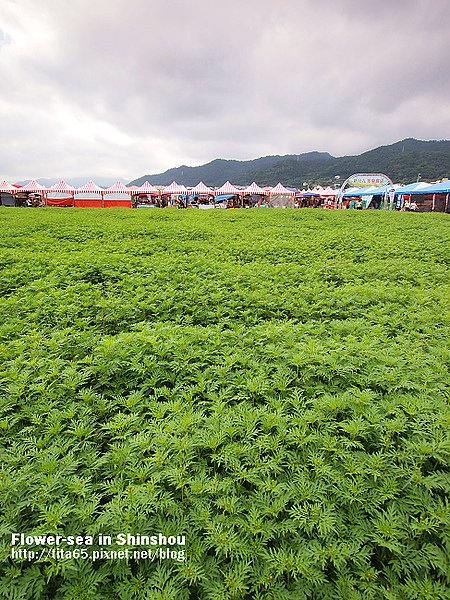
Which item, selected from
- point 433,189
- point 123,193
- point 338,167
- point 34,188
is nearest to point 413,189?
point 433,189

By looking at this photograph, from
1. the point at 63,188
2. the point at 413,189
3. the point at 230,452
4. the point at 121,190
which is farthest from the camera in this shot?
the point at 121,190

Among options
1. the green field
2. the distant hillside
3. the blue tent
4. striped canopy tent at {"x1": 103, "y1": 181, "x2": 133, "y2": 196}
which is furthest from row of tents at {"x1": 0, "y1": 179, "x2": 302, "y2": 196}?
the distant hillside

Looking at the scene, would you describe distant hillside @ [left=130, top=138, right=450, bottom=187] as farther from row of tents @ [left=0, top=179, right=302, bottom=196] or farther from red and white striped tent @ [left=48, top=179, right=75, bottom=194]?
red and white striped tent @ [left=48, top=179, right=75, bottom=194]

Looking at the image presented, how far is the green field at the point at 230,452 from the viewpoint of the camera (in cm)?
173

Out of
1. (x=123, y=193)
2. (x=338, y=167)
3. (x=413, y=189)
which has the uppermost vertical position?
(x=338, y=167)

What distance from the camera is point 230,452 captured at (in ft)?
7.10

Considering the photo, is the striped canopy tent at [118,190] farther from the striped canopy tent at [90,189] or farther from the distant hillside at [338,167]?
the distant hillside at [338,167]

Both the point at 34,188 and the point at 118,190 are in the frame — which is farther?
the point at 118,190

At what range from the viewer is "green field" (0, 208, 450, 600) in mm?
1731

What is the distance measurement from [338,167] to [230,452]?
116558 mm

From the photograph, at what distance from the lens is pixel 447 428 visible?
2.35 m

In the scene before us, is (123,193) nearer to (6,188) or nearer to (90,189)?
Answer: (90,189)

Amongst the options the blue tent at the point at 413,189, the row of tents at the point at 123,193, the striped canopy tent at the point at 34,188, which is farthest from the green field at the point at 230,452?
the striped canopy tent at the point at 34,188

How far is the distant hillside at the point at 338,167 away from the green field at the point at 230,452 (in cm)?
7001
